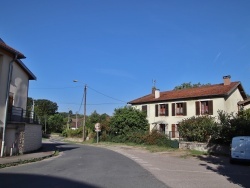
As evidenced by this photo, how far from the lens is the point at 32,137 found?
80.1 ft

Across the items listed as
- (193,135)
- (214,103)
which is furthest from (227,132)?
(214,103)

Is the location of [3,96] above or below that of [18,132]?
above

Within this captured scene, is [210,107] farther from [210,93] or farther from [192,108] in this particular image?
[192,108]

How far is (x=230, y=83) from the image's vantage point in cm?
3919

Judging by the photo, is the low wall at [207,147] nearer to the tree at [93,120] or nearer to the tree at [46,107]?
the tree at [93,120]

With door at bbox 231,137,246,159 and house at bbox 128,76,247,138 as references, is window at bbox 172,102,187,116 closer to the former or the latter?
house at bbox 128,76,247,138

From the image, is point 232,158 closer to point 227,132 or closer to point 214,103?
point 227,132

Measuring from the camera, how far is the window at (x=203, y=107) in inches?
1430

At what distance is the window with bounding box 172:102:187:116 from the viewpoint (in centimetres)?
3923

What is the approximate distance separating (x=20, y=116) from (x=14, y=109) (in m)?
0.97

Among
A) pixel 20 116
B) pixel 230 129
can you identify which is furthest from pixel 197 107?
pixel 20 116

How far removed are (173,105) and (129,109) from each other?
6.13m

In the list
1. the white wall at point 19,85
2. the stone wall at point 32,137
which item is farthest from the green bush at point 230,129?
the white wall at point 19,85

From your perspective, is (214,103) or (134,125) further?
(134,125)
